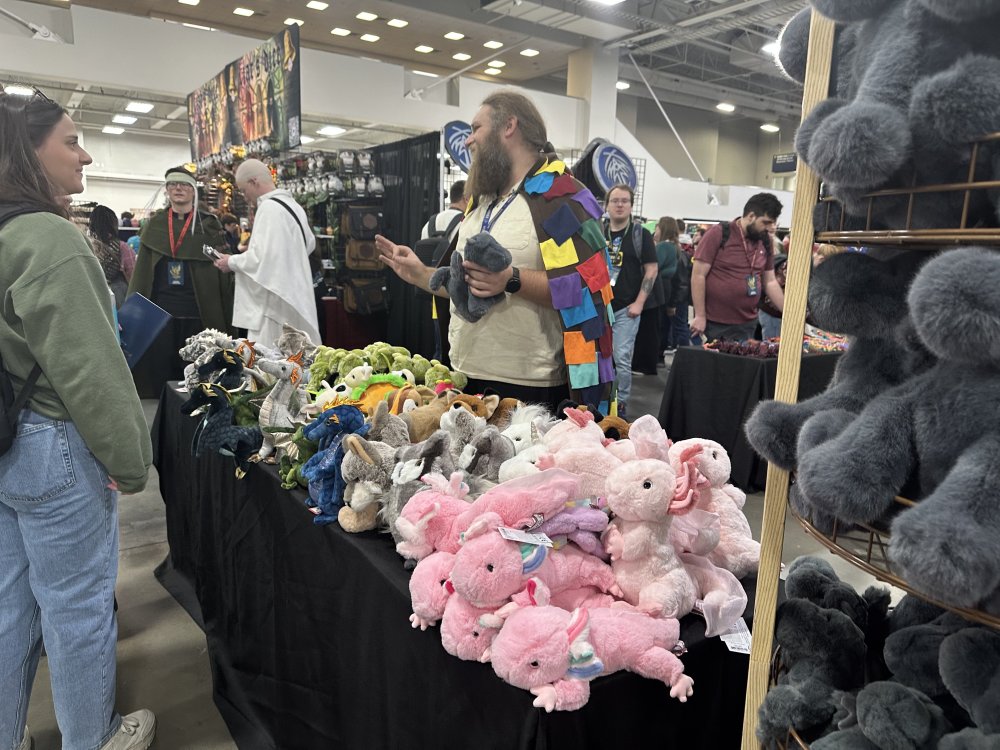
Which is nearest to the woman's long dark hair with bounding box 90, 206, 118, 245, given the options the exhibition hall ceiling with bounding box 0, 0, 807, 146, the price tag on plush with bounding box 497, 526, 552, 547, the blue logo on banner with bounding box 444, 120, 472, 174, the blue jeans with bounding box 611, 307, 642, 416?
the blue logo on banner with bounding box 444, 120, 472, 174

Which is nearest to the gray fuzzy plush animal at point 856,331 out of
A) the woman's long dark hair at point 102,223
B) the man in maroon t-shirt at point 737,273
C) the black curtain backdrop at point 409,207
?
the man in maroon t-shirt at point 737,273

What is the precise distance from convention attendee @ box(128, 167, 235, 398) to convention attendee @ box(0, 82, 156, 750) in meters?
3.05

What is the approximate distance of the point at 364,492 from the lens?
123 centimetres

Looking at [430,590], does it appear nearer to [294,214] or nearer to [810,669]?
[810,669]

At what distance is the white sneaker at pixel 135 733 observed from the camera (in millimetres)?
1628

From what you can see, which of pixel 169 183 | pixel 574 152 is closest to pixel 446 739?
pixel 169 183

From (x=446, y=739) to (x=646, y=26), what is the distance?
11015mm

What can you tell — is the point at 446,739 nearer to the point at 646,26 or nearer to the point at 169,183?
the point at 169,183

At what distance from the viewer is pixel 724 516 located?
3.81ft

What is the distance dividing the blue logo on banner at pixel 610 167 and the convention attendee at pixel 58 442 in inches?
151

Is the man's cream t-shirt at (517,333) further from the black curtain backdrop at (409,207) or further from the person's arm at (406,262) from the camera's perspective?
the black curtain backdrop at (409,207)

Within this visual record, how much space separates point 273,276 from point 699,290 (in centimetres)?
229

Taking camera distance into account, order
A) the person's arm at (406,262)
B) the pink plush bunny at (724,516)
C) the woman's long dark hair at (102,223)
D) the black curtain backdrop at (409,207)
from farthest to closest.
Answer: the black curtain backdrop at (409,207) < the woman's long dark hair at (102,223) < the person's arm at (406,262) < the pink plush bunny at (724,516)

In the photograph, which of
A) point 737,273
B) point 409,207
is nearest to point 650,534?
point 737,273
